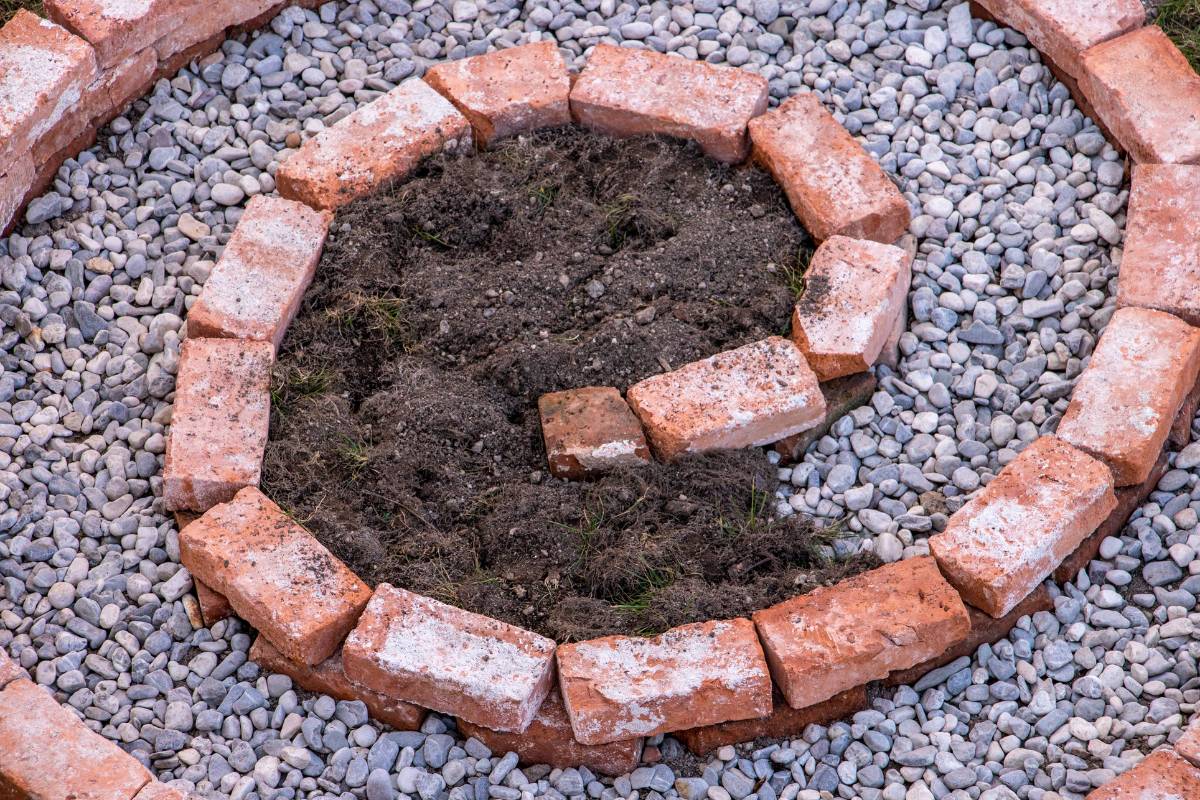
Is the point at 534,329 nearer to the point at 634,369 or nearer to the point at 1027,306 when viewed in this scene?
the point at 634,369

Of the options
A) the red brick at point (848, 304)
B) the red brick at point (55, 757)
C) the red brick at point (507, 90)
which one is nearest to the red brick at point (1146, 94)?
the red brick at point (848, 304)

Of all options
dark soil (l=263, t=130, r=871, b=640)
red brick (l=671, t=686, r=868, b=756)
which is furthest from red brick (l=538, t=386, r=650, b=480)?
red brick (l=671, t=686, r=868, b=756)

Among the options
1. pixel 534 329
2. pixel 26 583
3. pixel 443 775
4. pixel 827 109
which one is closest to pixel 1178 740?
pixel 443 775

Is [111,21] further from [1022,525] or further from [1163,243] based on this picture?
[1163,243]

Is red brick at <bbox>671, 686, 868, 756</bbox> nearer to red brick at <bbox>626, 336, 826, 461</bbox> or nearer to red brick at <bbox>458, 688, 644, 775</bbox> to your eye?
red brick at <bbox>458, 688, 644, 775</bbox>

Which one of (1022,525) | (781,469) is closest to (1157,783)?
(1022,525)
